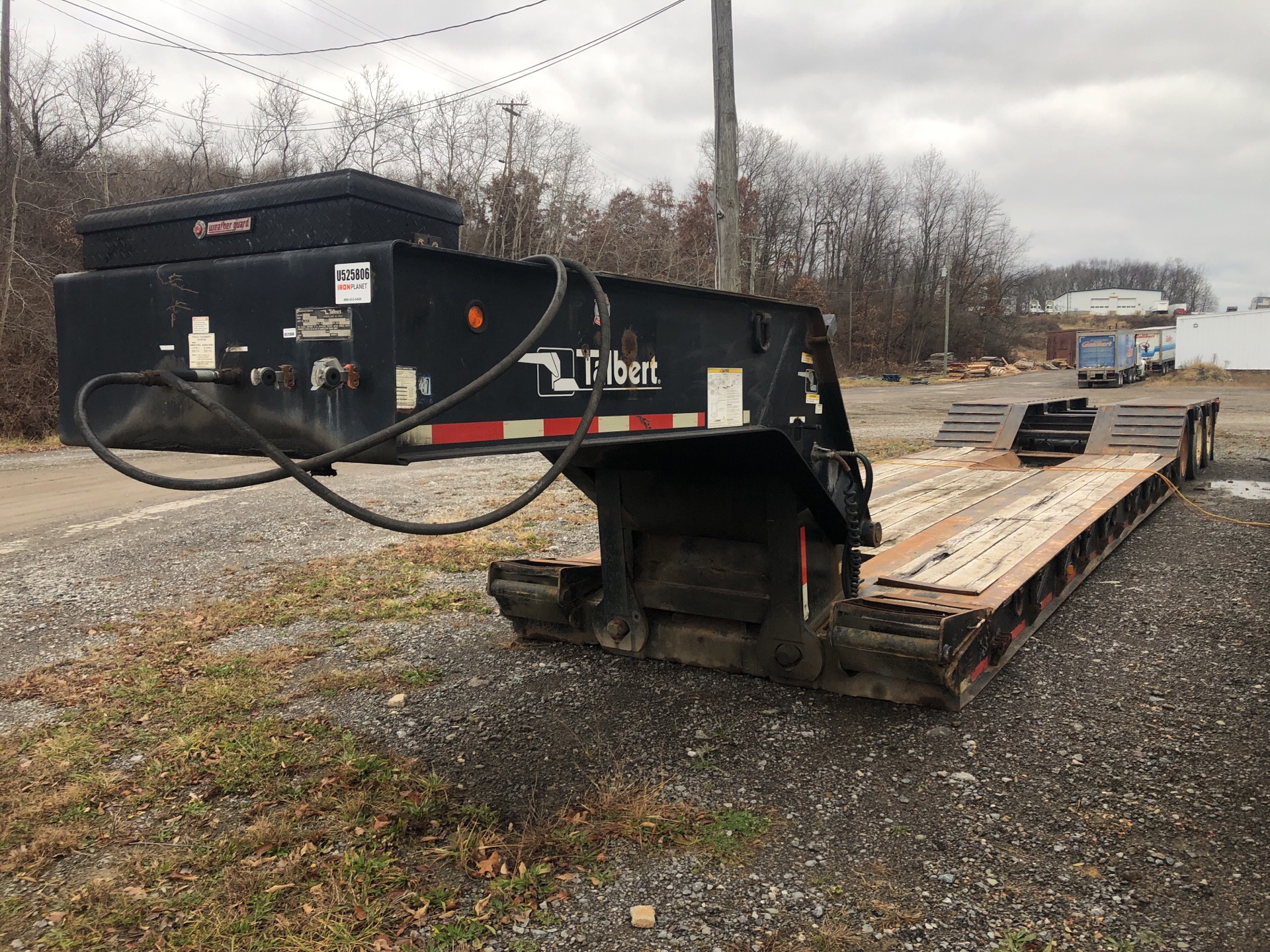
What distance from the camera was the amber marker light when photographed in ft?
7.91

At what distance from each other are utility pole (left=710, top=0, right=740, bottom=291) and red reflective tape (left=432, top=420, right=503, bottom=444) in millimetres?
8527

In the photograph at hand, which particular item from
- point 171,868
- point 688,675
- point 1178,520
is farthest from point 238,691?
point 1178,520

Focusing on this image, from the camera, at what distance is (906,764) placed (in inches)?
149

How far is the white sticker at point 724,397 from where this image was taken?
3.35m

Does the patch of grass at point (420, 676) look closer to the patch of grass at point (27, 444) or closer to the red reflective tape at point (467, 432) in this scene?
the red reflective tape at point (467, 432)

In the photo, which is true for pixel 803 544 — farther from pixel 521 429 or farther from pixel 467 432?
pixel 467 432

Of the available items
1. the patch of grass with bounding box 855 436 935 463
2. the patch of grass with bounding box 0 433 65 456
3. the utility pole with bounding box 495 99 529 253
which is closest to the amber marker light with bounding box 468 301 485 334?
the patch of grass with bounding box 855 436 935 463

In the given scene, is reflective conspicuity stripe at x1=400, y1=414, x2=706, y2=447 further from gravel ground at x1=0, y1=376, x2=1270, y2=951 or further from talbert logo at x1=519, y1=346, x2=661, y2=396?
gravel ground at x1=0, y1=376, x2=1270, y2=951

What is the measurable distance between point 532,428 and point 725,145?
29.9ft

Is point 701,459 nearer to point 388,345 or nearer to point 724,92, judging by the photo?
point 388,345

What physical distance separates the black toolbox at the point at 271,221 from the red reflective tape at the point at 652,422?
845mm

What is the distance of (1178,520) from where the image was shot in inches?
352

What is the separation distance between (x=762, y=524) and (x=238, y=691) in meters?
2.84

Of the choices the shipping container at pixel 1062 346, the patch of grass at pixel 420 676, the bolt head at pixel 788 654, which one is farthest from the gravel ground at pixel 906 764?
the shipping container at pixel 1062 346
